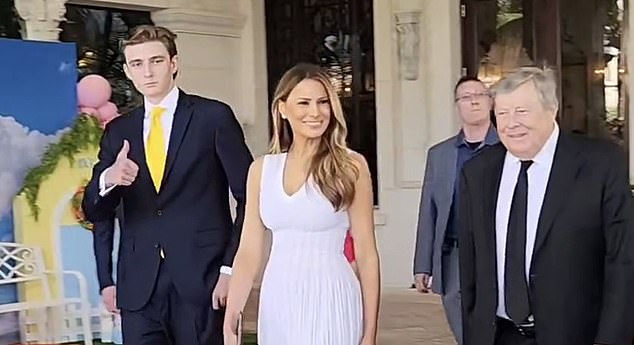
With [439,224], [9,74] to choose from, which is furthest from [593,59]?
[9,74]

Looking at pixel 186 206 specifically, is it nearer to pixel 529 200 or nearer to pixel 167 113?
pixel 167 113

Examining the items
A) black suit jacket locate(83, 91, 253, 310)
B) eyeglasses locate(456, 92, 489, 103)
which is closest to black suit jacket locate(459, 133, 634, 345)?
black suit jacket locate(83, 91, 253, 310)

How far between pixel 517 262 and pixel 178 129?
3.93ft

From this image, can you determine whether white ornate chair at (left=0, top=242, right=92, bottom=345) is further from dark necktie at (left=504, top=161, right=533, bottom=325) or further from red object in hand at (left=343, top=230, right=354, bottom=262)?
dark necktie at (left=504, top=161, right=533, bottom=325)

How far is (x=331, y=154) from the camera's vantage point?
9.36ft

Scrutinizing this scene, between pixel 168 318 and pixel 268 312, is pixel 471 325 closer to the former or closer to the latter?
pixel 268 312

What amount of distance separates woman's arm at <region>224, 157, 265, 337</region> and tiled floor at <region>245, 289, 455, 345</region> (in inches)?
136

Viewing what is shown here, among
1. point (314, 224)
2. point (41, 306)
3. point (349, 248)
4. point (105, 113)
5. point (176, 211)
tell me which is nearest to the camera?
point (314, 224)

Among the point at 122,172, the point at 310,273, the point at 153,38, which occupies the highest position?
the point at 153,38

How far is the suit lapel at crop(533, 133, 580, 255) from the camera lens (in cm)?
262

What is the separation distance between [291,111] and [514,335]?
2.80ft

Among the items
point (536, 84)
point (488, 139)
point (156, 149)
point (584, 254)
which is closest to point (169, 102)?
point (156, 149)

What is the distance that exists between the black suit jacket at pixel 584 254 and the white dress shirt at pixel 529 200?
0.6 inches

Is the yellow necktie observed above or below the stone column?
below
